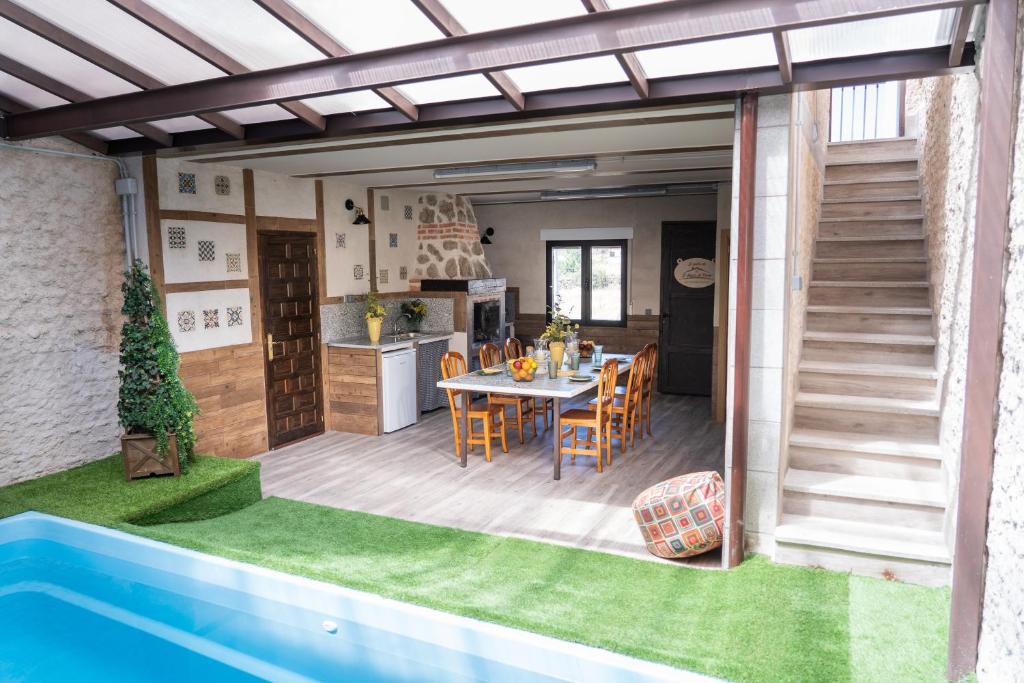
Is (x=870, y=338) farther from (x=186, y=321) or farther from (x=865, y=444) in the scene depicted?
(x=186, y=321)

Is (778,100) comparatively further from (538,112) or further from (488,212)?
(488,212)

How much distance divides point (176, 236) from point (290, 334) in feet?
5.14

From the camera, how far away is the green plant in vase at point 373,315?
7.84 m

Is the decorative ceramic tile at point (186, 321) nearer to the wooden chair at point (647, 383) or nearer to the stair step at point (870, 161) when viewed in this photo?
the wooden chair at point (647, 383)

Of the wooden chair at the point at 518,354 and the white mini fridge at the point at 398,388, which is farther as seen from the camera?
the wooden chair at the point at 518,354

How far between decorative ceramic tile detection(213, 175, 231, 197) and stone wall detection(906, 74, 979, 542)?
5663 millimetres

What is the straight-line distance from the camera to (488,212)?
11.5 meters

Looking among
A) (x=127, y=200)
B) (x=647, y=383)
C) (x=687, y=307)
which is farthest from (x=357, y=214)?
(x=687, y=307)

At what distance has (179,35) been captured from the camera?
3.54 metres

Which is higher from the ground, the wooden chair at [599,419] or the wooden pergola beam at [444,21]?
the wooden pergola beam at [444,21]

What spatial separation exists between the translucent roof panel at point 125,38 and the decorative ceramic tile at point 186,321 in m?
2.37

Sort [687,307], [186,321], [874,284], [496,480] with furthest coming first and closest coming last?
[687,307], [186,321], [496,480], [874,284]

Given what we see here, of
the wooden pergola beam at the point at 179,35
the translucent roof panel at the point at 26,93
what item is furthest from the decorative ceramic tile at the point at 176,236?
the wooden pergola beam at the point at 179,35

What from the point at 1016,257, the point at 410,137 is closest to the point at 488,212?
the point at 410,137
